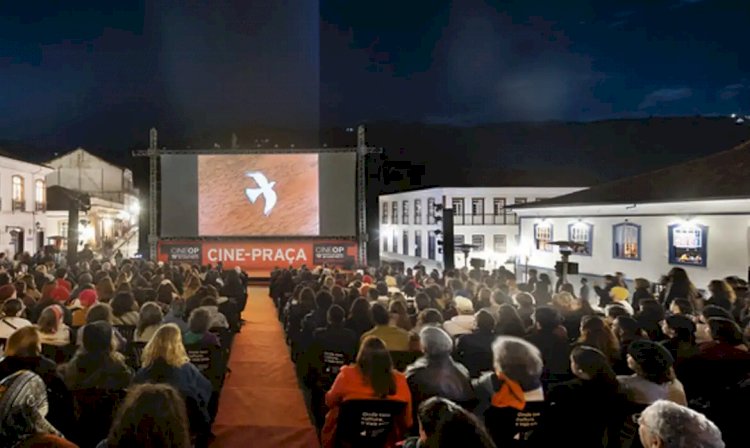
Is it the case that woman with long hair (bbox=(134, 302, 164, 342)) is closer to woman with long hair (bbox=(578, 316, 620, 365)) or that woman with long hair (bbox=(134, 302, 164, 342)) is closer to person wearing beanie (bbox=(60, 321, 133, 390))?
person wearing beanie (bbox=(60, 321, 133, 390))

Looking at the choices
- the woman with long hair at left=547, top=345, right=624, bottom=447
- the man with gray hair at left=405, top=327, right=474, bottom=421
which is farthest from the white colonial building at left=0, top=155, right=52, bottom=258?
the woman with long hair at left=547, top=345, right=624, bottom=447

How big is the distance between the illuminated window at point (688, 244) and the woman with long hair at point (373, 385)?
13226mm

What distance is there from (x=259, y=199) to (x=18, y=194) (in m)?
12.2

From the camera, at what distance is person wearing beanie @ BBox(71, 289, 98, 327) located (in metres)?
6.11

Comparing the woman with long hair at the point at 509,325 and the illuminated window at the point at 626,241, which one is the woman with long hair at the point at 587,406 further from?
the illuminated window at the point at 626,241

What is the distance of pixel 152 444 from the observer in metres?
1.85

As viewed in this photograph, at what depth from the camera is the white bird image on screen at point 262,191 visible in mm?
20859

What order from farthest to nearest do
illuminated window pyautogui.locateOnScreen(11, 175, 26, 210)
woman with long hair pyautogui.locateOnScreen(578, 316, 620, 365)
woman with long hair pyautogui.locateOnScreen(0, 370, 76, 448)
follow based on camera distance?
illuminated window pyautogui.locateOnScreen(11, 175, 26, 210), woman with long hair pyautogui.locateOnScreen(578, 316, 620, 365), woman with long hair pyautogui.locateOnScreen(0, 370, 76, 448)

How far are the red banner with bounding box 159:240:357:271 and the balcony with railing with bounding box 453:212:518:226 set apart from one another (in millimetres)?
13885

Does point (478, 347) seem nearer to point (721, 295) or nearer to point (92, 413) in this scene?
point (92, 413)

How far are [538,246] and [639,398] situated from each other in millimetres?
18046

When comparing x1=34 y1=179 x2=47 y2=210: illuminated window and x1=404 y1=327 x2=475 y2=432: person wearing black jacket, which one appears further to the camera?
x1=34 y1=179 x2=47 y2=210: illuminated window

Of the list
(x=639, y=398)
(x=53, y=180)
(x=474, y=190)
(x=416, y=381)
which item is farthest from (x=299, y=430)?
(x=53, y=180)

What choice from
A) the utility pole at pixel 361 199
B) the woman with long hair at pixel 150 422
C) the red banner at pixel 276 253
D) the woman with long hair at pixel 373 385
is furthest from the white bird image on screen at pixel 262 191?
the woman with long hair at pixel 150 422
